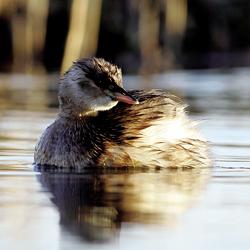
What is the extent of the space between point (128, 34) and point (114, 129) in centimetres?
3264

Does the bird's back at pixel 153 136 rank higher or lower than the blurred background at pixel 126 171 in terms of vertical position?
higher

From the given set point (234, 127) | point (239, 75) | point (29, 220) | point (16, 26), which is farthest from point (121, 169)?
point (16, 26)

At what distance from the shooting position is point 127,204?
25.5ft

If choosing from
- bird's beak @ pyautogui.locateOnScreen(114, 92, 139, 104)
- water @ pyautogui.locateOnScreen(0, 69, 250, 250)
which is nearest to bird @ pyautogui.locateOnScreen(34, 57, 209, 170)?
bird's beak @ pyautogui.locateOnScreen(114, 92, 139, 104)

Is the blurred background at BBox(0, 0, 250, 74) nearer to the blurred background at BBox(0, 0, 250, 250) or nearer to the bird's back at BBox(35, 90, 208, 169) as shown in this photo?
the blurred background at BBox(0, 0, 250, 250)

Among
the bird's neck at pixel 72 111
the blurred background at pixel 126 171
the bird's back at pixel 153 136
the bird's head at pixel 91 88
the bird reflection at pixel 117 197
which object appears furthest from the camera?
the bird's neck at pixel 72 111

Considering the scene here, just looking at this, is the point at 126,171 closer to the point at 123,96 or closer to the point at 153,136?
the point at 153,136

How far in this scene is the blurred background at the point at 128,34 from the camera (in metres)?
36.1

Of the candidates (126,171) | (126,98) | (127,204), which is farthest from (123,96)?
(127,204)

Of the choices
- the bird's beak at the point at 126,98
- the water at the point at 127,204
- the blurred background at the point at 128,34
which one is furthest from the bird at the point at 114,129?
the blurred background at the point at 128,34

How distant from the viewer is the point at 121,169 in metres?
9.71

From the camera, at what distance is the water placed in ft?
21.3

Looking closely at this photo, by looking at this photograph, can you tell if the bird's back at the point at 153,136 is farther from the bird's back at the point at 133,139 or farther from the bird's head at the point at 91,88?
the bird's head at the point at 91,88

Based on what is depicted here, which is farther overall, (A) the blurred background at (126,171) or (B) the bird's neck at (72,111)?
(B) the bird's neck at (72,111)
